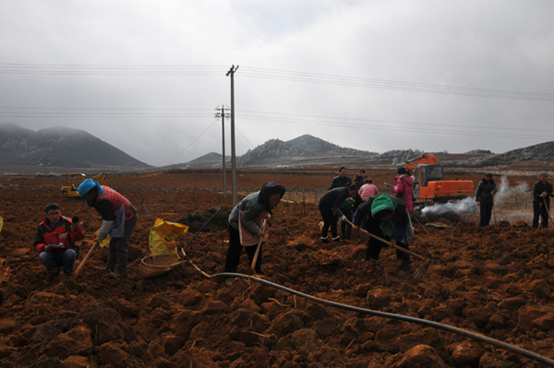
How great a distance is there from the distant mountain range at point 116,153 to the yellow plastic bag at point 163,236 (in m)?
62.1

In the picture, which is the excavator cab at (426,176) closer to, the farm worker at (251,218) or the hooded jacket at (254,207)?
the farm worker at (251,218)

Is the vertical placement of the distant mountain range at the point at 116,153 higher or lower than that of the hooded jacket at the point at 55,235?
higher

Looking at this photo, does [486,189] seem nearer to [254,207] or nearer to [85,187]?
[254,207]

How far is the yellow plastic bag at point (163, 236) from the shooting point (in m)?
4.54

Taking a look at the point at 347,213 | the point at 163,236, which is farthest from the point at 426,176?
the point at 163,236

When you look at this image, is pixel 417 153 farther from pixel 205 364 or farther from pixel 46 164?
pixel 46 164

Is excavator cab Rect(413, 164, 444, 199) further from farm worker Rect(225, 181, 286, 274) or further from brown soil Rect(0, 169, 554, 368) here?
farm worker Rect(225, 181, 286, 274)

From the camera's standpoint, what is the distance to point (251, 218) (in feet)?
12.7

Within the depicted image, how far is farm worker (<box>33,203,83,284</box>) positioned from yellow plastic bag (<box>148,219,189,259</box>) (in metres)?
0.91

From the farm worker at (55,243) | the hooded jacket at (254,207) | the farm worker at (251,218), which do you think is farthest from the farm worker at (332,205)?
the farm worker at (55,243)

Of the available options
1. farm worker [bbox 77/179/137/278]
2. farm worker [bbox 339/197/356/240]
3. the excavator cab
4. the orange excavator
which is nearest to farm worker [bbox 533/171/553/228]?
the orange excavator

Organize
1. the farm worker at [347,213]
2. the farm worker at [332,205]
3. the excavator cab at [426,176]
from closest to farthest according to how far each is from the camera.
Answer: the farm worker at [332,205], the farm worker at [347,213], the excavator cab at [426,176]

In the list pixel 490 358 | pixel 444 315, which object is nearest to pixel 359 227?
pixel 444 315

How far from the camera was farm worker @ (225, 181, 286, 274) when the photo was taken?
12.0 ft
